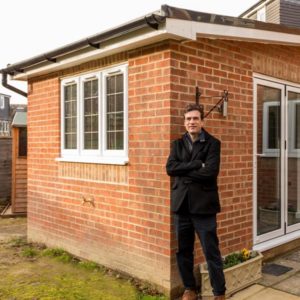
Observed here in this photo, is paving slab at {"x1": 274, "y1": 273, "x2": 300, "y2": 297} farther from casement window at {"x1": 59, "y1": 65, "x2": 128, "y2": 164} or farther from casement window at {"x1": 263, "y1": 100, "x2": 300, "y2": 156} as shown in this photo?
casement window at {"x1": 59, "y1": 65, "x2": 128, "y2": 164}

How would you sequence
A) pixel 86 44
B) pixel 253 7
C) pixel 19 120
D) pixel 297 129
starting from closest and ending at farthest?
1. pixel 86 44
2. pixel 297 129
3. pixel 19 120
4. pixel 253 7

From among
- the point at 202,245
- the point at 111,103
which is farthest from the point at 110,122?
the point at 202,245

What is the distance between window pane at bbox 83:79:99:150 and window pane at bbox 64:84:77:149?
0.32 meters

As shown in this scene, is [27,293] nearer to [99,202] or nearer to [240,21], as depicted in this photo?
[99,202]

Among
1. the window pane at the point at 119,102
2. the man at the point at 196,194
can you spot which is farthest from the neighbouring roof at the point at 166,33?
the man at the point at 196,194

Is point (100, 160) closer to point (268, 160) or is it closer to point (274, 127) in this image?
point (268, 160)

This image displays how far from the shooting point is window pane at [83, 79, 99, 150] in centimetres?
571

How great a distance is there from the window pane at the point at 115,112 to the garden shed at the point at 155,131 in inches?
0.5

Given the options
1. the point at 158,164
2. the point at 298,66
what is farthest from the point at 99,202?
the point at 298,66

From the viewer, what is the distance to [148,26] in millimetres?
4145

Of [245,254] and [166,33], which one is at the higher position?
[166,33]

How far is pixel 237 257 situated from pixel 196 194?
145 centimetres

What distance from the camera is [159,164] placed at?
15.1ft

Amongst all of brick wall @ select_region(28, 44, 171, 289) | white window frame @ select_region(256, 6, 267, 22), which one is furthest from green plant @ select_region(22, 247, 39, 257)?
white window frame @ select_region(256, 6, 267, 22)
